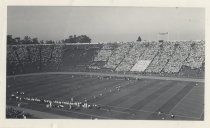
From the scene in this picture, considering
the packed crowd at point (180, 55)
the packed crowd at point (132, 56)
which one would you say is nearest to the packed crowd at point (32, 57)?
the packed crowd at point (132, 56)

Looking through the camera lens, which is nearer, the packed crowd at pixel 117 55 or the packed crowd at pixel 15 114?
the packed crowd at pixel 15 114

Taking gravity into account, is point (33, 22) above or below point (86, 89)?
above

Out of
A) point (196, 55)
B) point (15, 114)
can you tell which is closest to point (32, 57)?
point (15, 114)

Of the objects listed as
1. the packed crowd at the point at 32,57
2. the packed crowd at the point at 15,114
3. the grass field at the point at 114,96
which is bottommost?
the packed crowd at the point at 15,114

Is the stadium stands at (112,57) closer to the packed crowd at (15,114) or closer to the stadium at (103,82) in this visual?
the stadium at (103,82)

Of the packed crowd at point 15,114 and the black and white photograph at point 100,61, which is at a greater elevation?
the black and white photograph at point 100,61
